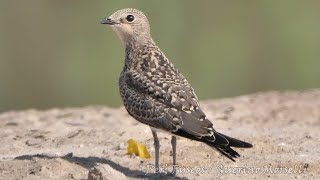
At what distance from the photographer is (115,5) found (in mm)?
19344

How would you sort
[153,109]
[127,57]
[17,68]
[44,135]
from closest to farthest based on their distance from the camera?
[153,109]
[127,57]
[44,135]
[17,68]

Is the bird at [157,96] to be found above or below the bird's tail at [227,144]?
above

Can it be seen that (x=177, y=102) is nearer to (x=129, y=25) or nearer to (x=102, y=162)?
(x=102, y=162)

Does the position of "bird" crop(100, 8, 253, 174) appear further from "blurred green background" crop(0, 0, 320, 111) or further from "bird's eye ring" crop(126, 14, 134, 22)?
"blurred green background" crop(0, 0, 320, 111)

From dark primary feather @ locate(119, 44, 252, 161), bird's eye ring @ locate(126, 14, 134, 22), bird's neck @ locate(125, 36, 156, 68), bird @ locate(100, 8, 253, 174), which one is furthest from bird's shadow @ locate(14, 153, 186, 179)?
bird's eye ring @ locate(126, 14, 134, 22)

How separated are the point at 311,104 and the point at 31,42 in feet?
21.7

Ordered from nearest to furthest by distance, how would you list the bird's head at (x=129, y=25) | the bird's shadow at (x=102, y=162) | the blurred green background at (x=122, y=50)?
the bird's shadow at (x=102, y=162), the bird's head at (x=129, y=25), the blurred green background at (x=122, y=50)

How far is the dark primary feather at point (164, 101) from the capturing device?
1051 centimetres

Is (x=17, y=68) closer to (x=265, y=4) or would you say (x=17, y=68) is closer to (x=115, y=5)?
(x=115, y=5)

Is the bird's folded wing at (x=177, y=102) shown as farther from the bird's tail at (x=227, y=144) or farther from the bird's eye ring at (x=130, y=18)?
the bird's eye ring at (x=130, y=18)

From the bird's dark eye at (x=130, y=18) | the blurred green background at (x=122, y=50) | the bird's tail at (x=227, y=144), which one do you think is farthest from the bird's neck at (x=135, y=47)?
the blurred green background at (x=122, y=50)

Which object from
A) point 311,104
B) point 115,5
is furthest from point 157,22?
point 311,104

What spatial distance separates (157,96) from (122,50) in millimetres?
8162

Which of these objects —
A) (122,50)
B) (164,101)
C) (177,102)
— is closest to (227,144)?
(177,102)
